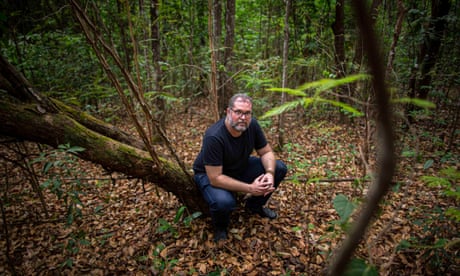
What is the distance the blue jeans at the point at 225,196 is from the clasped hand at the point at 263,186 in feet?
0.76

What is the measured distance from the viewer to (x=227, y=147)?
260cm

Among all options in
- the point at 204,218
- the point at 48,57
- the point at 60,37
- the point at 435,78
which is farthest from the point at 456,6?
the point at 48,57

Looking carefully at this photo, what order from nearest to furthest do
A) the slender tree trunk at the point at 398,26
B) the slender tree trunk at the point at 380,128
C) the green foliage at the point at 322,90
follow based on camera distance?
the slender tree trunk at the point at 380,128, the green foliage at the point at 322,90, the slender tree trunk at the point at 398,26

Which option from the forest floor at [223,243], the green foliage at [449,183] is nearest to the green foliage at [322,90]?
the forest floor at [223,243]

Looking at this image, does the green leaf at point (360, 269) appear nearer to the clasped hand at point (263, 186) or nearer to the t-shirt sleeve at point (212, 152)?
the clasped hand at point (263, 186)

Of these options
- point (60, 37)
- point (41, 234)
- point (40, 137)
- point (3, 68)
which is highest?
point (60, 37)

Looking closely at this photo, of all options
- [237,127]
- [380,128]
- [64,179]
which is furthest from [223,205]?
[380,128]

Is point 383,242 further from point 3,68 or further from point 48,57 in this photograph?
point 48,57

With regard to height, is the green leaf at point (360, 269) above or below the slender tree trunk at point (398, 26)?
below

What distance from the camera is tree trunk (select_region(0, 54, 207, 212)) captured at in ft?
6.71

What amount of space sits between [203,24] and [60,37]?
4267 mm

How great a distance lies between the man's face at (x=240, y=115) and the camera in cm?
252

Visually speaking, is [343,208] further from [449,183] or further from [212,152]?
[212,152]

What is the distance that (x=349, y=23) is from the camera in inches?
238
